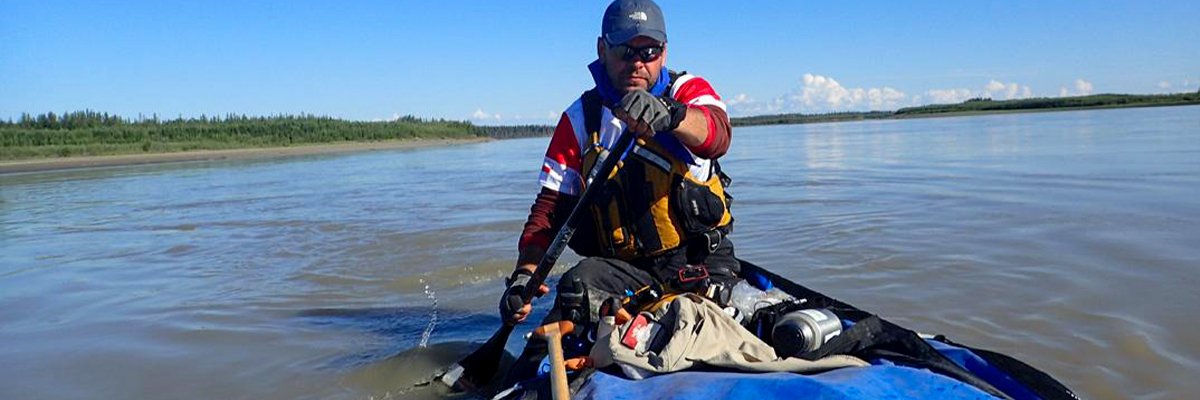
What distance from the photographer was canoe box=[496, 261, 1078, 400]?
7.23 ft

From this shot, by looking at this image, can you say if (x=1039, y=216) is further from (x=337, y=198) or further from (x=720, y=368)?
(x=337, y=198)

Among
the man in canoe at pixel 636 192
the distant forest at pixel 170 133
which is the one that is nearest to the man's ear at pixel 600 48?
the man in canoe at pixel 636 192

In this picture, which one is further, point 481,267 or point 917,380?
point 481,267

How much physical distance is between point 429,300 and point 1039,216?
537 centimetres

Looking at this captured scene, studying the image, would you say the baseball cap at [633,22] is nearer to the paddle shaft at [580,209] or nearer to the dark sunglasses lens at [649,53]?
the dark sunglasses lens at [649,53]

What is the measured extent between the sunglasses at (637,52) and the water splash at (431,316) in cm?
232

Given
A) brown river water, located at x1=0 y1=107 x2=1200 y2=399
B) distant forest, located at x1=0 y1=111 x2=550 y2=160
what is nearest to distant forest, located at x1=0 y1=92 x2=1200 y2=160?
distant forest, located at x1=0 y1=111 x2=550 y2=160

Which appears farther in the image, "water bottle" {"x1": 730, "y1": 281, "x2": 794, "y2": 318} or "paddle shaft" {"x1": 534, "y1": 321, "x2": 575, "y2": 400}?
"water bottle" {"x1": 730, "y1": 281, "x2": 794, "y2": 318}

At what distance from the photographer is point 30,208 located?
42.4 ft

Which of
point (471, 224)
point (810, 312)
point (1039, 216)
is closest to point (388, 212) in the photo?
point (471, 224)

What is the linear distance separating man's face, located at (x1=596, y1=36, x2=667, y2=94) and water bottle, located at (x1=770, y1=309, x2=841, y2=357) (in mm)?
1066

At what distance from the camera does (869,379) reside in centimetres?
226

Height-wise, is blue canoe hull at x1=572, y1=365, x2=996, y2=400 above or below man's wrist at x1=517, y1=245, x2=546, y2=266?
below

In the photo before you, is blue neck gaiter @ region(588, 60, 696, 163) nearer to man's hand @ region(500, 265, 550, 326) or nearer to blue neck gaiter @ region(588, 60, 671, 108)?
blue neck gaiter @ region(588, 60, 671, 108)
